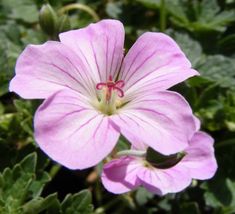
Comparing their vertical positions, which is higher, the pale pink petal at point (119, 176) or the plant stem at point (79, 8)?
the pale pink petal at point (119, 176)

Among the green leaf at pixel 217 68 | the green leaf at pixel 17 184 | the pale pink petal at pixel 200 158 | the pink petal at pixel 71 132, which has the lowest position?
the green leaf at pixel 17 184

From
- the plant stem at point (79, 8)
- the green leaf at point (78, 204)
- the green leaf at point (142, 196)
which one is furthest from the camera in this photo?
the plant stem at point (79, 8)

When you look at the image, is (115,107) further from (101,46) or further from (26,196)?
(26,196)

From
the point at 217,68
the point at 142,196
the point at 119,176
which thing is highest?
the point at 119,176

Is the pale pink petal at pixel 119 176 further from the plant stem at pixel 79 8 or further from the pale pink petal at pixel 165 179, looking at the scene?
the plant stem at pixel 79 8

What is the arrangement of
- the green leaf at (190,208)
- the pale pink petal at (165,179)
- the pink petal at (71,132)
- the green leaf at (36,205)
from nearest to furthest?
the pink petal at (71,132)
the pale pink petal at (165,179)
the green leaf at (36,205)
the green leaf at (190,208)

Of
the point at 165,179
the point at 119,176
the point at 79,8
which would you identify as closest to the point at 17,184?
the point at 119,176

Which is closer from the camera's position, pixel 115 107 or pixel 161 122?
pixel 161 122

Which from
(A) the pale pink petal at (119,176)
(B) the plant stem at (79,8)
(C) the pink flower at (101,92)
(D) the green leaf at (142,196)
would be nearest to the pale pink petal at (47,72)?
(C) the pink flower at (101,92)

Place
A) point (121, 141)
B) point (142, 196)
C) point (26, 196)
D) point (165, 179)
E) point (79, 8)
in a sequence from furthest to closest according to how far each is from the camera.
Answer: point (79, 8) < point (142, 196) < point (121, 141) < point (26, 196) < point (165, 179)
